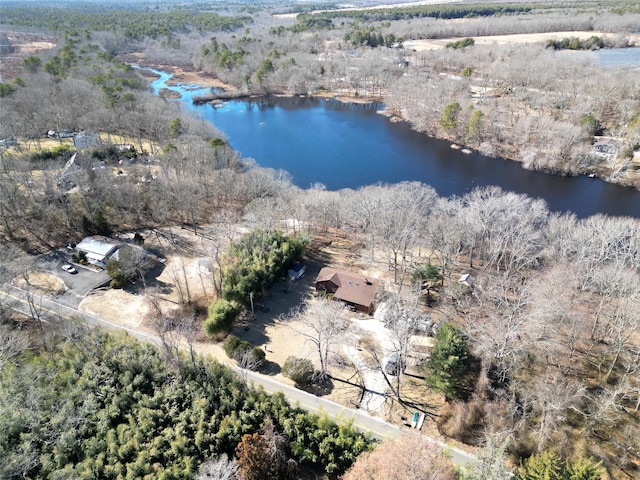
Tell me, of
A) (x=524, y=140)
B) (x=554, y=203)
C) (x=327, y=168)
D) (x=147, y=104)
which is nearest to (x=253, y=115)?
(x=147, y=104)

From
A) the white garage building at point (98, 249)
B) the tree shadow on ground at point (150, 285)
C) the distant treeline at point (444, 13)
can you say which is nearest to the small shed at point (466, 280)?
the tree shadow on ground at point (150, 285)

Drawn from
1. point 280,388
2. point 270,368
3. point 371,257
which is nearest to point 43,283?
point 270,368

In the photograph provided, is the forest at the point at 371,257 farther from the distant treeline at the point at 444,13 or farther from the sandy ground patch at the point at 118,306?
the distant treeline at the point at 444,13

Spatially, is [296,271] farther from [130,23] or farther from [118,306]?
[130,23]

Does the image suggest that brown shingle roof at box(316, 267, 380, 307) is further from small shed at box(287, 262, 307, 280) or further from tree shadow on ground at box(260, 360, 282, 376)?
tree shadow on ground at box(260, 360, 282, 376)

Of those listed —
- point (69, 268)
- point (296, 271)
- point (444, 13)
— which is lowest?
point (69, 268)
